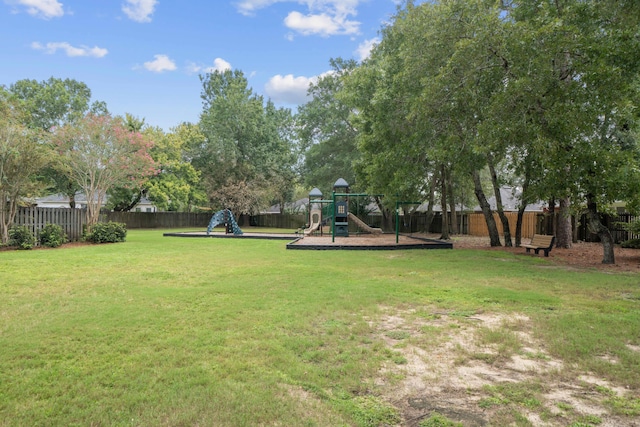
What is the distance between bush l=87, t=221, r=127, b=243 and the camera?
15953 mm

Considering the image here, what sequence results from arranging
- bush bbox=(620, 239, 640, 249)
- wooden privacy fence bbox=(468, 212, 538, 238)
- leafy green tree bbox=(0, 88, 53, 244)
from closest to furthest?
leafy green tree bbox=(0, 88, 53, 244)
bush bbox=(620, 239, 640, 249)
wooden privacy fence bbox=(468, 212, 538, 238)

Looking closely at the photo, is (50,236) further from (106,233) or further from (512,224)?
(512,224)

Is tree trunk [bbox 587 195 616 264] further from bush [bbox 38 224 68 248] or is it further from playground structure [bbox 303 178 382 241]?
bush [bbox 38 224 68 248]

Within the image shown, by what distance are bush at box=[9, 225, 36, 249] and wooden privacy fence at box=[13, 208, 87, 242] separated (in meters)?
0.64

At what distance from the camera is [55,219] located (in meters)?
15.0

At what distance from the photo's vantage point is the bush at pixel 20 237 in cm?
1297

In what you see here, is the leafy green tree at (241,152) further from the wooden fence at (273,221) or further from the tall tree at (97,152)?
the tall tree at (97,152)

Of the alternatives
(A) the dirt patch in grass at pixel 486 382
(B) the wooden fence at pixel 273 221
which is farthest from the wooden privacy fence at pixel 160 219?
(A) the dirt patch in grass at pixel 486 382

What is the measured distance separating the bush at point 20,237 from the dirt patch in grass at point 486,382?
13.4 meters

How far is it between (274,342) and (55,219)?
14.8 meters

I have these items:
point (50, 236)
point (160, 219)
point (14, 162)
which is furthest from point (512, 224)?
point (160, 219)

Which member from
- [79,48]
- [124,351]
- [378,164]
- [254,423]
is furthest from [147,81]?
[254,423]

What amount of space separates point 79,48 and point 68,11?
3.30 meters

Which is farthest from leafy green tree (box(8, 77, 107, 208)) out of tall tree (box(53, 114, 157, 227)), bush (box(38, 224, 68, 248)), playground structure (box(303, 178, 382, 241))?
playground structure (box(303, 178, 382, 241))
